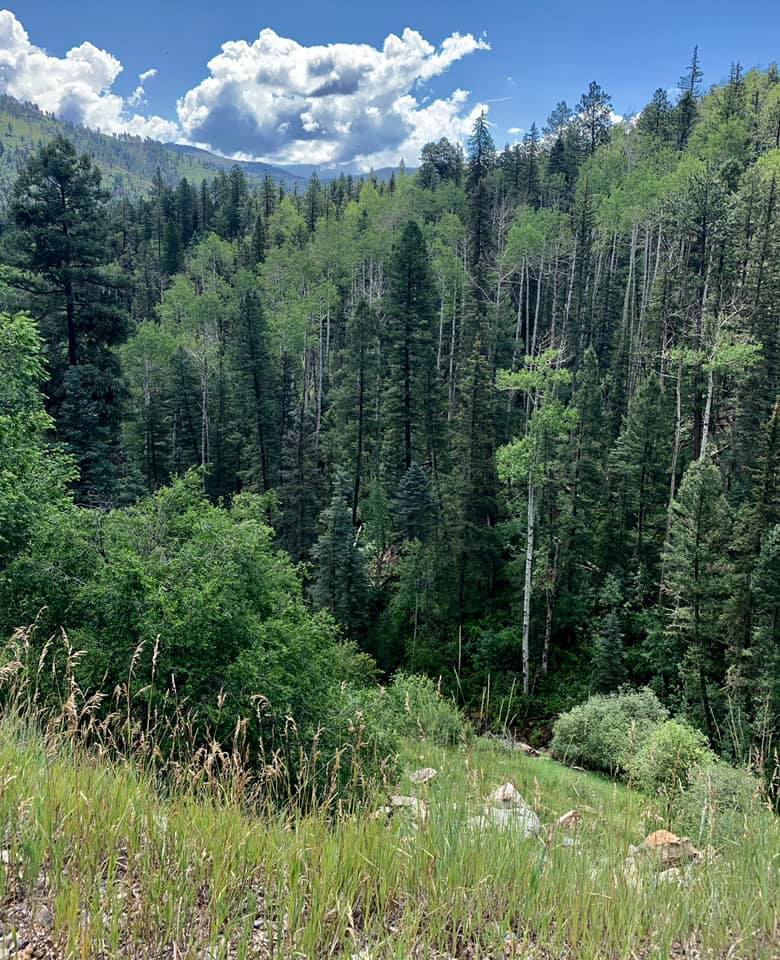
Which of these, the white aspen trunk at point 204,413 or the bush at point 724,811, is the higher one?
the white aspen trunk at point 204,413

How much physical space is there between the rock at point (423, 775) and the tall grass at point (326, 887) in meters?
0.46

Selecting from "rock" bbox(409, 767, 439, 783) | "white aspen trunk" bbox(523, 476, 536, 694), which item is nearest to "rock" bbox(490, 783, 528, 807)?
"rock" bbox(409, 767, 439, 783)

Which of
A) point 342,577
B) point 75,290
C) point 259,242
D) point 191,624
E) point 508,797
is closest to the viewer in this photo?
point 508,797

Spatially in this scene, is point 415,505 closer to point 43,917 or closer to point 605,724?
point 605,724

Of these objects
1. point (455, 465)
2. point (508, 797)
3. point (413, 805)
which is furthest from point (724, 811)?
point (455, 465)

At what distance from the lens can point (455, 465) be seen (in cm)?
2989

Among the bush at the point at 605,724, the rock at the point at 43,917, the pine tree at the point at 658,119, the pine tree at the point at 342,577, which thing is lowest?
the bush at the point at 605,724

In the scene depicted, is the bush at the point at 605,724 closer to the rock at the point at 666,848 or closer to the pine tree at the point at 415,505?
the pine tree at the point at 415,505

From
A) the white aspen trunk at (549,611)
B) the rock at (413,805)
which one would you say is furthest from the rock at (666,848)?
the white aspen trunk at (549,611)

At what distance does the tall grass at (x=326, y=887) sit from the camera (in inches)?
87.5

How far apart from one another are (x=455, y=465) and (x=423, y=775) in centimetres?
2618

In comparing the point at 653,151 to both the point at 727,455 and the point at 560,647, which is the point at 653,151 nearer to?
the point at 727,455

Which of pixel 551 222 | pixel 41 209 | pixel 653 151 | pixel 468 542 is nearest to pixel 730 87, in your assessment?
pixel 653 151

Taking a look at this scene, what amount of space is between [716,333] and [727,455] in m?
7.52
